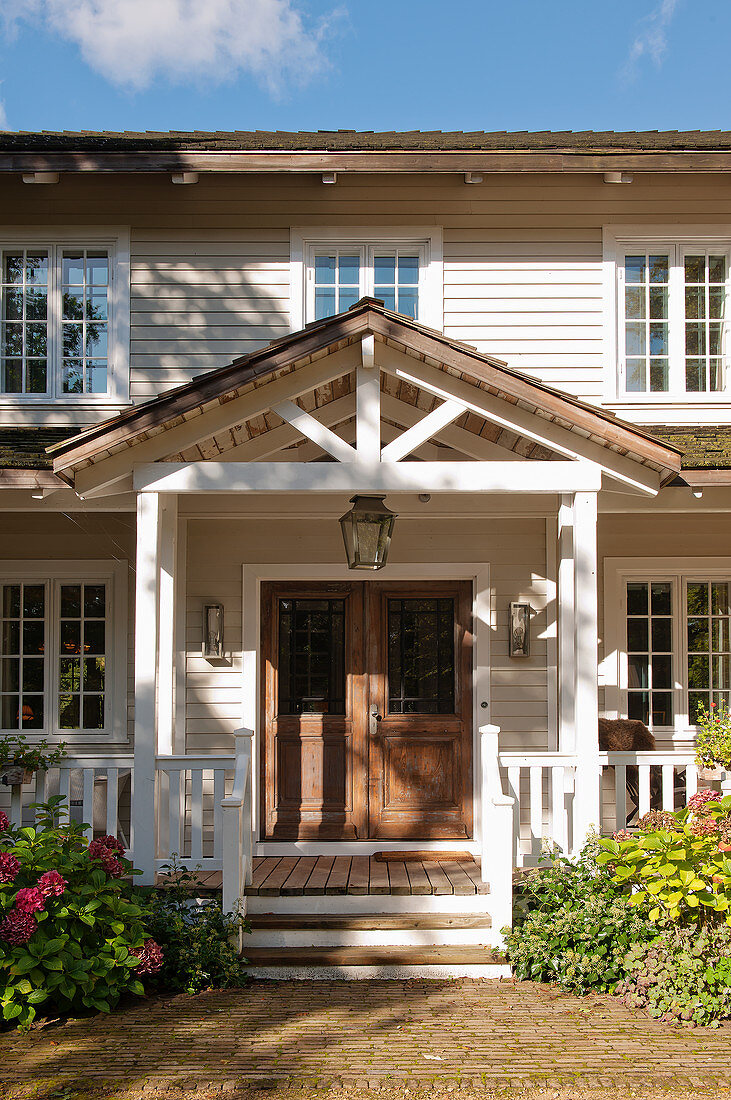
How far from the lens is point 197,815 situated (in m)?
5.62

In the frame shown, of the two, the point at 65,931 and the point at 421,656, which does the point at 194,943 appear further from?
the point at 421,656

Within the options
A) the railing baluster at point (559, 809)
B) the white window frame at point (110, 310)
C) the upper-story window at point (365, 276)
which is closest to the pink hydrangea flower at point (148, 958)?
the railing baluster at point (559, 809)

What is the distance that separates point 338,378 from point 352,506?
1.35m

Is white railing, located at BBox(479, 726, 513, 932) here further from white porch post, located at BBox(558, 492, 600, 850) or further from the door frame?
the door frame

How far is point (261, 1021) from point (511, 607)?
374 centimetres

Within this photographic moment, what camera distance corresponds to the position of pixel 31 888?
4629mm

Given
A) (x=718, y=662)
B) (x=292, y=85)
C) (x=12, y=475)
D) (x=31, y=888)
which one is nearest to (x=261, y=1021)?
(x=31, y=888)

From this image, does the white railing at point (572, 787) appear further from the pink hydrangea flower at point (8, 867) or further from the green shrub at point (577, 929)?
the pink hydrangea flower at point (8, 867)

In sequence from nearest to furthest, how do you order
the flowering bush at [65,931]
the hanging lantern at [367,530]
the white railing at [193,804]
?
the flowering bush at [65,931] → the white railing at [193,804] → the hanging lantern at [367,530]

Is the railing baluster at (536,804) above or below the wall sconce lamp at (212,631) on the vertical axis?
below

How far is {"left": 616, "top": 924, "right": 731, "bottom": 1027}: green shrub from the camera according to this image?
181 inches

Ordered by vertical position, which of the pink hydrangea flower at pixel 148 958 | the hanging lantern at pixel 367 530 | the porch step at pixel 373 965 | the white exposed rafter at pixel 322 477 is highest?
the white exposed rafter at pixel 322 477

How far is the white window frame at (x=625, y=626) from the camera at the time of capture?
741 centimetres

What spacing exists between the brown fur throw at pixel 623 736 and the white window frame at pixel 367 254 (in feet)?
12.1
